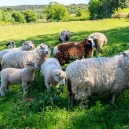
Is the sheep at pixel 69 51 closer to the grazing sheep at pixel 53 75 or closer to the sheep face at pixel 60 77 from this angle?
the grazing sheep at pixel 53 75

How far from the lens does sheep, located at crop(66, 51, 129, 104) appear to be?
17.4 feet

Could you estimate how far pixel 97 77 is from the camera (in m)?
5.37

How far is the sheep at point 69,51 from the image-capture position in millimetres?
8711

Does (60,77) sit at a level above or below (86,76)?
below

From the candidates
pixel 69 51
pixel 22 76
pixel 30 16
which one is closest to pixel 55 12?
pixel 30 16

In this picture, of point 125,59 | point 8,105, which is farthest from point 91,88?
point 8,105

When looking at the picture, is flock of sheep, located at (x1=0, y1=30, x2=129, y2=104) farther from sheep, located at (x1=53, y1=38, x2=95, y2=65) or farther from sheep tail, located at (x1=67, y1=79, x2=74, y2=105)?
sheep, located at (x1=53, y1=38, x2=95, y2=65)

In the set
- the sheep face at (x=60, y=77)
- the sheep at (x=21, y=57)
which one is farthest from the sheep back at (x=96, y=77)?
the sheep at (x=21, y=57)

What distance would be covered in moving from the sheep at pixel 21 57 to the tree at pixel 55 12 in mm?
93336

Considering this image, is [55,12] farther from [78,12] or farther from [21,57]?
[21,57]

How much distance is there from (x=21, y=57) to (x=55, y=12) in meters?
95.7

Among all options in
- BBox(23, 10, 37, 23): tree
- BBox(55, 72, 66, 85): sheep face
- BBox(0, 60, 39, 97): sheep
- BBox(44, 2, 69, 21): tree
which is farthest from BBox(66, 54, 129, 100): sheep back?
BBox(23, 10, 37, 23): tree

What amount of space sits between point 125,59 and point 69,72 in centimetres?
144

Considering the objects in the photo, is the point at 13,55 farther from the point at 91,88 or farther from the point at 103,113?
the point at 103,113
